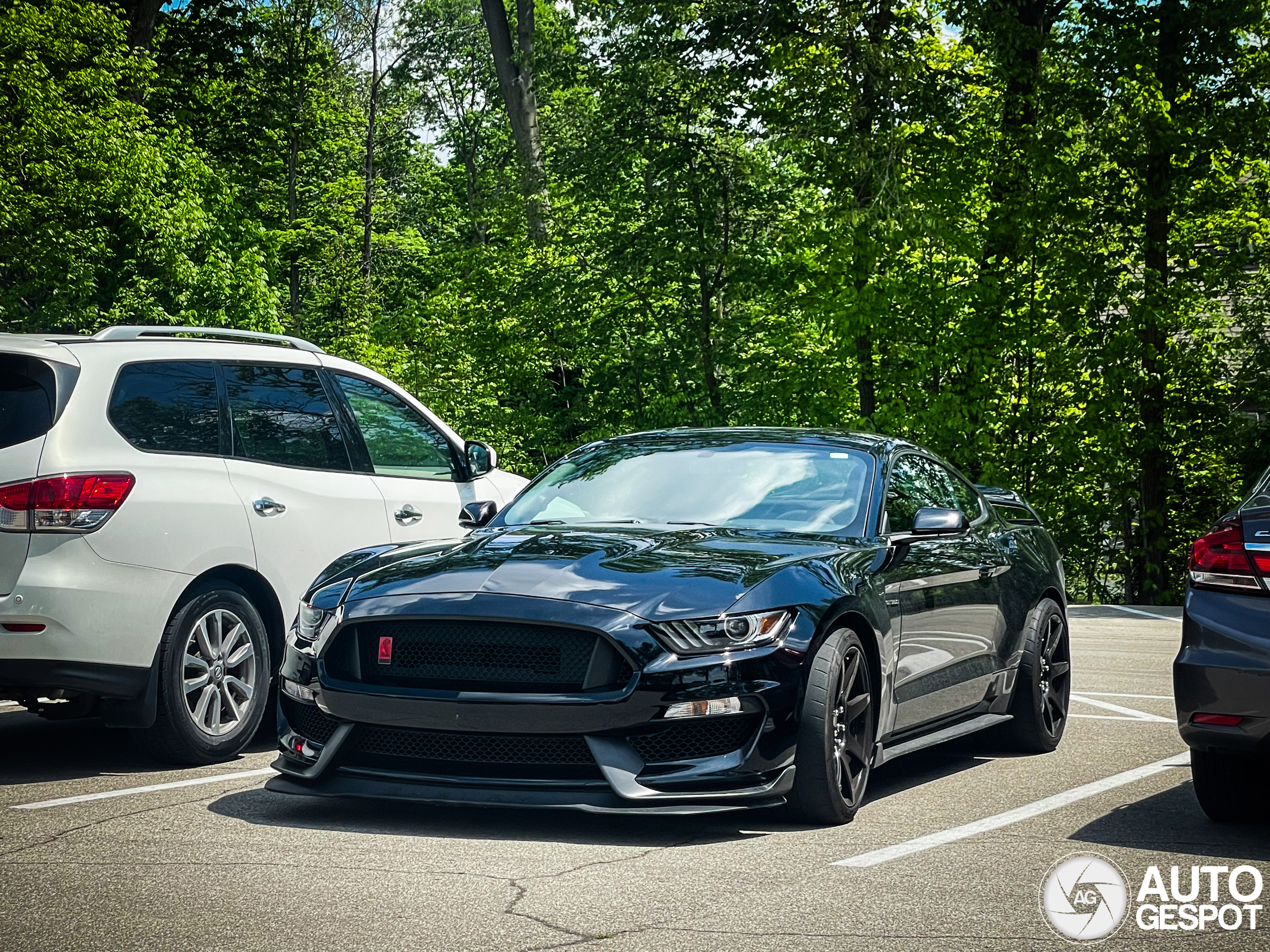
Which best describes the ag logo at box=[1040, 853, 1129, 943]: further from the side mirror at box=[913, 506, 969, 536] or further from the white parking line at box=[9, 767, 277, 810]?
the white parking line at box=[9, 767, 277, 810]

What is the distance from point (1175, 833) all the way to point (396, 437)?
4.88 meters

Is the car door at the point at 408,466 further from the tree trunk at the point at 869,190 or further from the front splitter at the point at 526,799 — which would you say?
the tree trunk at the point at 869,190

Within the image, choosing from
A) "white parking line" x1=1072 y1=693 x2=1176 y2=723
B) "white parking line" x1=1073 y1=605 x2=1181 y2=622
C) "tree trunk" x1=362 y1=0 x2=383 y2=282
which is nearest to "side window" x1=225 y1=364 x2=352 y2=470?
"white parking line" x1=1072 y1=693 x2=1176 y2=723

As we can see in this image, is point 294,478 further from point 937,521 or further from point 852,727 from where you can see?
point 852,727

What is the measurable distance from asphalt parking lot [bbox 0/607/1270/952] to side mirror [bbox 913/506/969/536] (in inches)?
44.1

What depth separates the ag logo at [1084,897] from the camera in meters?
4.59

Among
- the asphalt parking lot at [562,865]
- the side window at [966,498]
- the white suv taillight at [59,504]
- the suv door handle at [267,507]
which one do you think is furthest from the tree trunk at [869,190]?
the white suv taillight at [59,504]

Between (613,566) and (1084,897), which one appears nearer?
(1084,897)

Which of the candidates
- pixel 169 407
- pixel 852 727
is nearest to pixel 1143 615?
pixel 852 727

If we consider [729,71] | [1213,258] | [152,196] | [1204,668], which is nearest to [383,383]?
[1204,668]

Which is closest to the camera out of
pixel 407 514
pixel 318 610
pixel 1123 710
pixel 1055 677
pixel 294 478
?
pixel 318 610

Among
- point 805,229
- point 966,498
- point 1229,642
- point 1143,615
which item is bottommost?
point 1143,615

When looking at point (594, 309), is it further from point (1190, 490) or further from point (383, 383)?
point (383, 383)

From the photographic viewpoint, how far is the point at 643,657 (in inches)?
219
